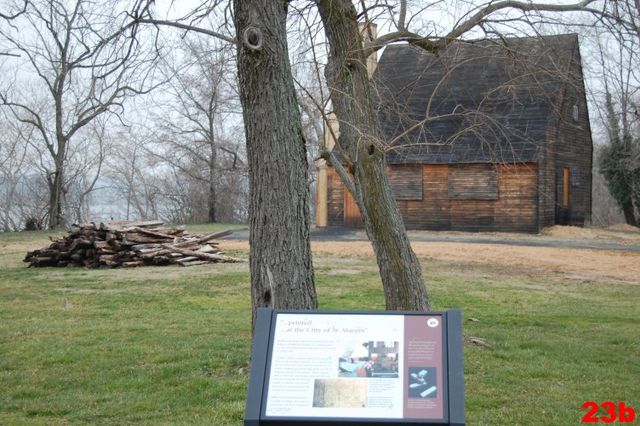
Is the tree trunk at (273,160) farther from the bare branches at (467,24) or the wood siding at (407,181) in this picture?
the wood siding at (407,181)

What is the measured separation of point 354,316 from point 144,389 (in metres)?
4.23

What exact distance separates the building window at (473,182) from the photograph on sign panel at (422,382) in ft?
107

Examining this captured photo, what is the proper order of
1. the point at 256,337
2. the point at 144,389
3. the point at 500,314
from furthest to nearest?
the point at 500,314, the point at 144,389, the point at 256,337

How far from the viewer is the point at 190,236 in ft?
84.4

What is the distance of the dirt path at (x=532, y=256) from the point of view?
21719mm

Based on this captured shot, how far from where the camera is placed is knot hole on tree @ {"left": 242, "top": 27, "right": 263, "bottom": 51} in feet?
23.2

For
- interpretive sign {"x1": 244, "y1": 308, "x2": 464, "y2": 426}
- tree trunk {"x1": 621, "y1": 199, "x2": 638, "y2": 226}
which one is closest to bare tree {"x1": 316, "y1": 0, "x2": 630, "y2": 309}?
interpretive sign {"x1": 244, "y1": 308, "x2": 464, "y2": 426}

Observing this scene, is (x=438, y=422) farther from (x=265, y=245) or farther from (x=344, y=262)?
(x=344, y=262)

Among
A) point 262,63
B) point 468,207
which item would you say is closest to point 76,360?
point 262,63

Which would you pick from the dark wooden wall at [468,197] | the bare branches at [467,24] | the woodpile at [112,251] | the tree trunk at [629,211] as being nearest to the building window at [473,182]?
the dark wooden wall at [468,197]

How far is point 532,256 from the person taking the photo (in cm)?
2561

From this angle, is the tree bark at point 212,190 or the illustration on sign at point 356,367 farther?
the tree bark at point 212,190

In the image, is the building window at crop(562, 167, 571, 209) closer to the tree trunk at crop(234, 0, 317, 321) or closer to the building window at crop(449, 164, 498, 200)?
the building window at crop(449, 164, 498, 200)

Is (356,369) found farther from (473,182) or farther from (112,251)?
(473,182)
